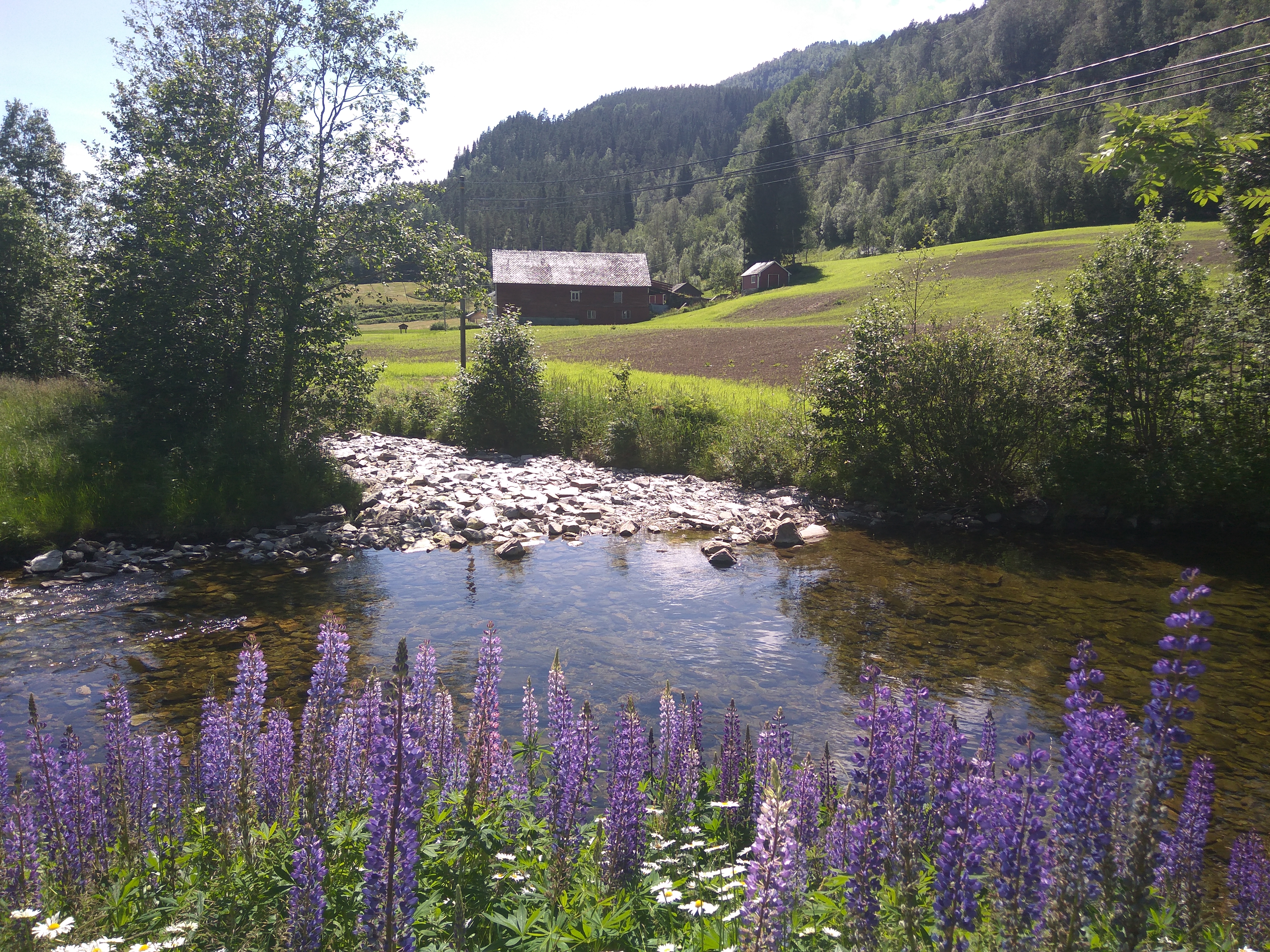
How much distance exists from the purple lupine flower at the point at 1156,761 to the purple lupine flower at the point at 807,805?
196cm

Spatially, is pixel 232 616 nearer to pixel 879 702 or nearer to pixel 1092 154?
pixel 879 702

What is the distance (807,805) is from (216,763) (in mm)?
4142

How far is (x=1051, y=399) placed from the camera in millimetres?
18625

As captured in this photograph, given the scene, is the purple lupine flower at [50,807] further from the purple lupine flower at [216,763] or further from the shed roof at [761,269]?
the shed roof at [761,269]

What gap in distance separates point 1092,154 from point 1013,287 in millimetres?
43199

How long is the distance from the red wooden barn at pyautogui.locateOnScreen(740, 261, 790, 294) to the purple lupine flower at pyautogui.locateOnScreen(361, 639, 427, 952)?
9550cm

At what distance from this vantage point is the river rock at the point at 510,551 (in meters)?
17.2

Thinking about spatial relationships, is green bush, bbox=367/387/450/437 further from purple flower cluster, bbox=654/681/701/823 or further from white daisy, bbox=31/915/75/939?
white daisy, bbox=31/915/75/939

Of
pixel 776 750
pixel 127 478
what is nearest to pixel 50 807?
pixel 776 750

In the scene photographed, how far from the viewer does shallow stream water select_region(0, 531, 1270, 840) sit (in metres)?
9.65

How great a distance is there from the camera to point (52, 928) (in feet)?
11.9

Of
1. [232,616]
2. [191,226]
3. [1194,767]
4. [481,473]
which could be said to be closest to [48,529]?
[232,616]

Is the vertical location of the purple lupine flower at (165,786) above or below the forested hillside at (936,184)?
below

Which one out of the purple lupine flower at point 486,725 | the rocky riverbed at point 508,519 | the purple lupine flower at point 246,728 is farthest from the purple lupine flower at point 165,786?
the rocky riverbed at point 508,519
